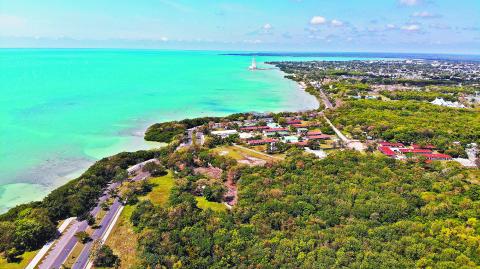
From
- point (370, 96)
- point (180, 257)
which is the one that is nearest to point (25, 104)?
point (180, 257)

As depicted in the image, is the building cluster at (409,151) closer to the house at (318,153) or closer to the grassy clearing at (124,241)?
the house at (318,153)

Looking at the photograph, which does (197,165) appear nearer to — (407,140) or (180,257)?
(180,257)

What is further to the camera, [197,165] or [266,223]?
[197,165]

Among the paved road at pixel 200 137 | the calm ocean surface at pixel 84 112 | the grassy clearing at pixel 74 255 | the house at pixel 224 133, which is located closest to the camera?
the grassy clearing at pixel 74 255

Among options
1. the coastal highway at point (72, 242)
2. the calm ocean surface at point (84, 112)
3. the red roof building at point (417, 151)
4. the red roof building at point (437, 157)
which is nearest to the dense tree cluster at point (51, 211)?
the coastal highway at point (72, 242)

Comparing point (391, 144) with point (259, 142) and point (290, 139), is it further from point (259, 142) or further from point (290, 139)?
point (259, 142)

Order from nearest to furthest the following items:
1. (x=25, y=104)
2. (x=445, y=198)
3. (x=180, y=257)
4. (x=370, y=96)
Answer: (x=180, y=257), (x=445, y=198), (x=25, y=104), (x=370, y=96)

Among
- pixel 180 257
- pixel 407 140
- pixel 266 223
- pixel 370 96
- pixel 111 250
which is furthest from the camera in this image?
pixel 370 96
